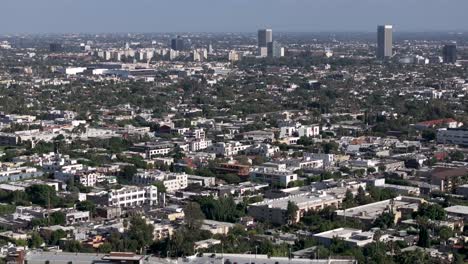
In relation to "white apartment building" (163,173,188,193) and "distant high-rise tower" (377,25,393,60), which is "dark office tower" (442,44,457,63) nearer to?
"distant high-rise tower" (377,25,393,60)

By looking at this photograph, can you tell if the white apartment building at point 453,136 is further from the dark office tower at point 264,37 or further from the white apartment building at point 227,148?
the dark office tower at point 264,37

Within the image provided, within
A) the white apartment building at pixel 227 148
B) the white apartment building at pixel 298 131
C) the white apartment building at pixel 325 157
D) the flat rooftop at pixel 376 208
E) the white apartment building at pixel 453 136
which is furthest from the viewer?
the white apartment building at pixel 298 131

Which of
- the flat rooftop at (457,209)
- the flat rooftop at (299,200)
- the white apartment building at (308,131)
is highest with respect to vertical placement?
the flat rooftop at (299,200)

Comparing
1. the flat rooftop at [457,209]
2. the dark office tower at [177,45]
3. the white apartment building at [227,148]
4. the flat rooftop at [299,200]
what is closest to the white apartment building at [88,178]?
the flat rooftop at [299,200]

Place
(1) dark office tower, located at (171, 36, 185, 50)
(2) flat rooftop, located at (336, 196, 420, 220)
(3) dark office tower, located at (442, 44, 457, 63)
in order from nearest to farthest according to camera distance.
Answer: (2) flat rooftop, located at (336, 196, 420, 220), (3) dark office tower, located at (442, 44, 457, 63), (1) dark office tower, located at (171, 36, 185, 50)

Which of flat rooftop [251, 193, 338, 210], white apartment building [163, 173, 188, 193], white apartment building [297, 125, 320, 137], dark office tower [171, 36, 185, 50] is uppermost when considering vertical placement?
flat rooftop [251, 193, 338, 210]

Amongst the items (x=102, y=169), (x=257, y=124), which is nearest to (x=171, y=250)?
(x=102, y=169)

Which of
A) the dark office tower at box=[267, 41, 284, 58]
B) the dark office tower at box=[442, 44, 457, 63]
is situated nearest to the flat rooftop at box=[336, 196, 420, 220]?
the dark office tower at box=[442, 44, 457, 63]

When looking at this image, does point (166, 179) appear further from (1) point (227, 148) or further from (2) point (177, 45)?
(2) point (177, 45)

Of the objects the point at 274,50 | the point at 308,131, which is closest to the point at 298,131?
the point at 308,131
